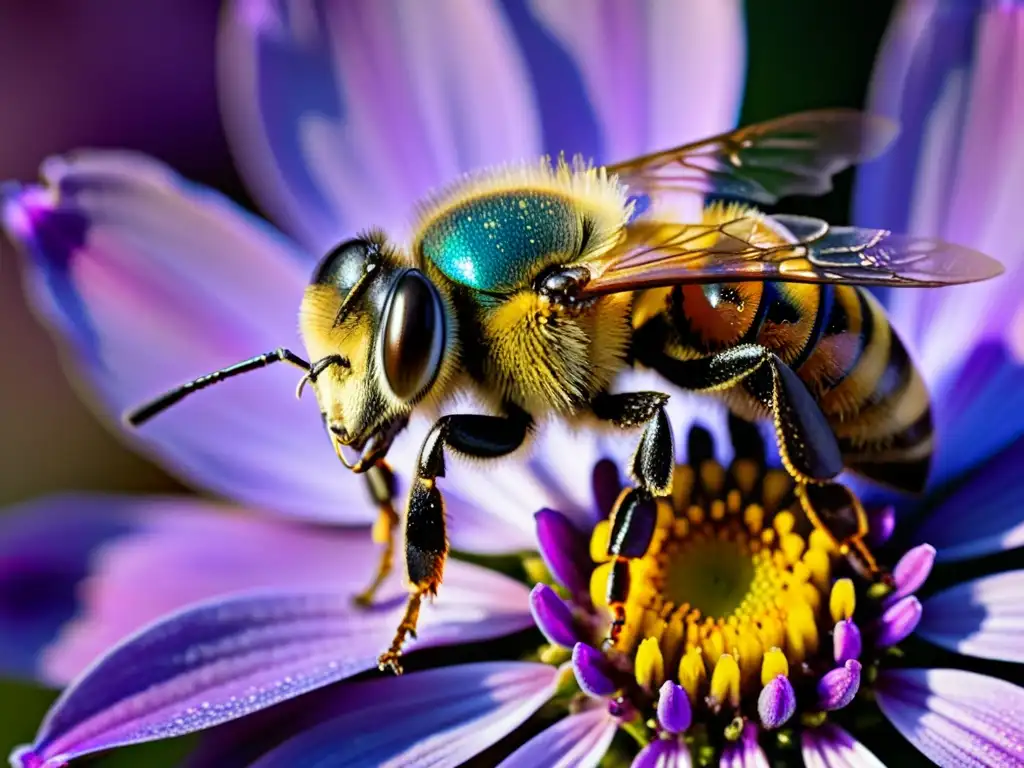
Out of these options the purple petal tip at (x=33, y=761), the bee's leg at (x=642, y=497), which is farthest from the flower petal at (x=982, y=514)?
the purple petal tip at (x=33, y=761)

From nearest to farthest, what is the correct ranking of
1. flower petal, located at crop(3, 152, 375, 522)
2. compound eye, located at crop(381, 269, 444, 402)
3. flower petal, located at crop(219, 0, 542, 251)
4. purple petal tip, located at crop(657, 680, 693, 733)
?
compound eye, located at crop(381, 269, 444, 402) < purple petal tip, located at crop(657, 680, 693, 733) < flower petal, located at crop(3, 152, 375, 522) < flower petal, located at crop(219, 0, 542, 251)

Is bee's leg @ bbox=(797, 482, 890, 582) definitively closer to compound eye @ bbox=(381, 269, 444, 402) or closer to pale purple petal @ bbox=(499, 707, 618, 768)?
pale purple petal @ bbox=(499, 707, 618, 768)

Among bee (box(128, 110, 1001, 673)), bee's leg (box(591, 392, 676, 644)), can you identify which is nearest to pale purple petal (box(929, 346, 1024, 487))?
bee (box(128, 110, 1001, 673))

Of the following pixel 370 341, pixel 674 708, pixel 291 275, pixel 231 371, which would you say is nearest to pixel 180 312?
pixel 291 275

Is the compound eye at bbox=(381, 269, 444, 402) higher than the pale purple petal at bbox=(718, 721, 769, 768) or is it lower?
higher

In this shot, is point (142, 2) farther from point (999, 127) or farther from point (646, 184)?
point (999, 127)

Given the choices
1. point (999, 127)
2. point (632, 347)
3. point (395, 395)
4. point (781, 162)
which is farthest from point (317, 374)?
point (999, 127)

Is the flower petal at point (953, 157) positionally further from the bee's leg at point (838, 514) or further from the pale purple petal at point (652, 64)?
the bee's leg at point (838, 514)

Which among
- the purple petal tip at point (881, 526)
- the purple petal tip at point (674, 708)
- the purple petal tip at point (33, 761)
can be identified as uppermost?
the purple petal tip at point (33, 761)
